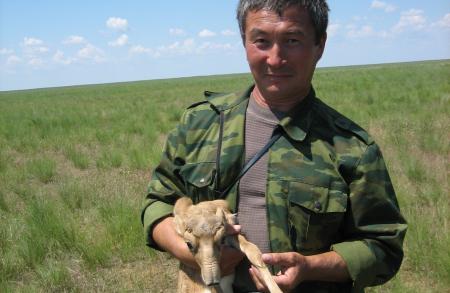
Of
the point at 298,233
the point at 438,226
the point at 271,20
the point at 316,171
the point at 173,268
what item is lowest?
the point at 173,268

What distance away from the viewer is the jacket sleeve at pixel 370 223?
75.5 inches

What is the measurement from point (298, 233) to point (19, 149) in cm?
1153

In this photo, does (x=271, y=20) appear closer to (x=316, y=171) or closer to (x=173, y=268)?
(x=316, y=171)

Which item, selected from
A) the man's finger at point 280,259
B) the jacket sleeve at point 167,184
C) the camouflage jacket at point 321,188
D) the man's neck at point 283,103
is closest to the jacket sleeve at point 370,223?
the camouflage jacket at point 321,188

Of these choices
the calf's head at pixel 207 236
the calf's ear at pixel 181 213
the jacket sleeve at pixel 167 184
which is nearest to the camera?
the calf's head at pixel 207 236

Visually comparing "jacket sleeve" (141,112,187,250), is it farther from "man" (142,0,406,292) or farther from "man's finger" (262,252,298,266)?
"man's finger" (262,252,298,266)

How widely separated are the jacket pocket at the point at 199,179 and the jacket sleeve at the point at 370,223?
1.92 feet

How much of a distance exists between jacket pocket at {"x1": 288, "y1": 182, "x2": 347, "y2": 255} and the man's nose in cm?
50

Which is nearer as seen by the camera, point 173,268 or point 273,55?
point 273,55

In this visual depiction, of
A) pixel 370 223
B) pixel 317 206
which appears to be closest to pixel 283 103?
pixel 317 206

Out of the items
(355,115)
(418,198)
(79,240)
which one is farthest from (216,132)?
(355,115)

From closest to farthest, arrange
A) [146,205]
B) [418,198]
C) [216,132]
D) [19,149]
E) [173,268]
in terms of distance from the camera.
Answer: [216,132]
[146,205]
[173,268]
[418,198]
[19,149]

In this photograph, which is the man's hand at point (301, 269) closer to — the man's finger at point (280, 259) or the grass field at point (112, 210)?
the man's finger at point (280, 259)

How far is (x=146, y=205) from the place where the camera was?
2.29 m
